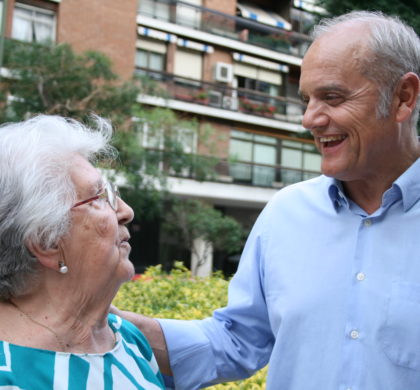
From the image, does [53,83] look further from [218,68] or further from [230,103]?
[230,103]

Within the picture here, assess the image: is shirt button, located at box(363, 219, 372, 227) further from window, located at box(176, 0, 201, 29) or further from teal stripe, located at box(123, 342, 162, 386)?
window, located at box(176, 0, 201, 29)

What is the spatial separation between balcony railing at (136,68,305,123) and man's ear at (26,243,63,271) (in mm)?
20099

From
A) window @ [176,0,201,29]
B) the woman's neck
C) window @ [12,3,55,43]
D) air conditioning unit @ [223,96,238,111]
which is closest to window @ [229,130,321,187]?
air conditioning unit @ [223,96,238,111]

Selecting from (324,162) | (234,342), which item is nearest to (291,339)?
(234,342)

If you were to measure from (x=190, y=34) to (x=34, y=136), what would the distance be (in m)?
22.2

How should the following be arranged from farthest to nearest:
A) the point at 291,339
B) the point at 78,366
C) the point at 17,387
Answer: the point at 291,339 < the point at 78,366 < the point at 17,387

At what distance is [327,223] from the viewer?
2160 millimetres

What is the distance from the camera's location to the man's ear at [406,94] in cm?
209

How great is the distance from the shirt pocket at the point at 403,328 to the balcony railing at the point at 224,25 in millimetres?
21710

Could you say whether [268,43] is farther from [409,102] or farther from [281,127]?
[409,102]

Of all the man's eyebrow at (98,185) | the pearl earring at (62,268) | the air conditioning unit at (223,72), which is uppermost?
the air conditioning unit at (223,72)

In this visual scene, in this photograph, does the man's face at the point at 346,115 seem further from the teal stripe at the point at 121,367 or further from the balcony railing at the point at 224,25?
the balcony railing at the point at 224,25

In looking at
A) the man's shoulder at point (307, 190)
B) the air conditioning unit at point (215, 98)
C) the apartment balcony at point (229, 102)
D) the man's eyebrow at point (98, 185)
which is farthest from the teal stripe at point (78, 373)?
the air conditioning unit at point (215, 98)

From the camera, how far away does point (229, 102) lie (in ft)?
80.0
